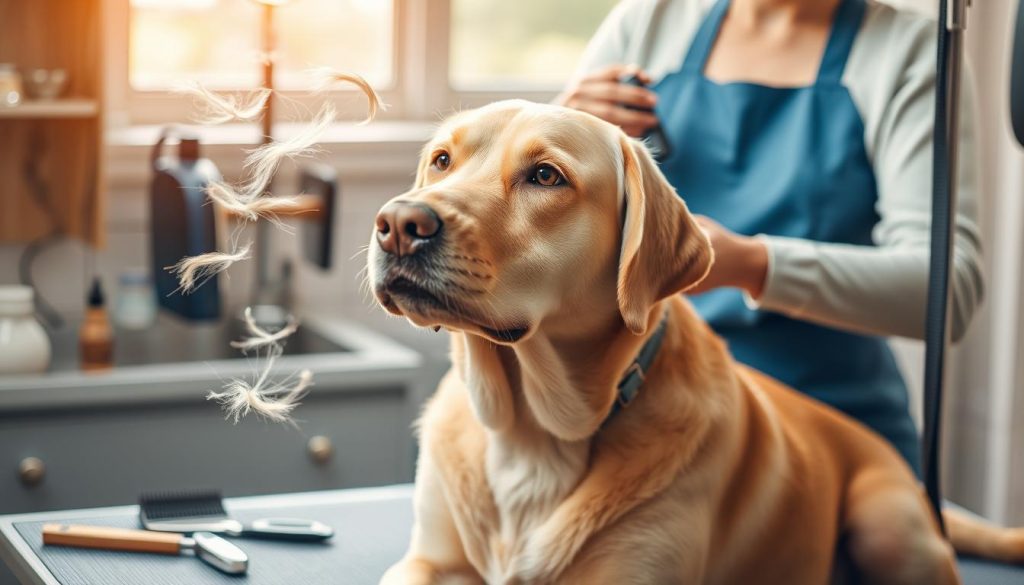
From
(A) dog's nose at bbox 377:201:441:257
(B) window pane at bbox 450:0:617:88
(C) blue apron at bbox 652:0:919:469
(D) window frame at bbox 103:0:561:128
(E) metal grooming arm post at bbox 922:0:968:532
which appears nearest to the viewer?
(A) dog's nose at bbox 377:201:441:257

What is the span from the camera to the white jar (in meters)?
1.99

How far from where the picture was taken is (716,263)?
1.40 meters

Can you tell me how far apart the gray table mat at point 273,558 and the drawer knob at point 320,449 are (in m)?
0.73

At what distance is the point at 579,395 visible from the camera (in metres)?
1.11

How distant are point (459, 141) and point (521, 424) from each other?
25 centimetres

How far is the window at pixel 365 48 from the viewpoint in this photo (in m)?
2.56

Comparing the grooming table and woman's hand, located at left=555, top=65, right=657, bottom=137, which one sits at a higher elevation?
woman's hand, located at left=555, top=65, right=657, bottom=137

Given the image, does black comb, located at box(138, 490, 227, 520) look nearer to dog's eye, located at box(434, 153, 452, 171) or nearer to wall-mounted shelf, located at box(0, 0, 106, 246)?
dog's eye, located at box(434, 153, 452, 171)

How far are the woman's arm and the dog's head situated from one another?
434mm

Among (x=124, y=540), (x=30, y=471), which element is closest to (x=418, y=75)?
(x=30, y=471)

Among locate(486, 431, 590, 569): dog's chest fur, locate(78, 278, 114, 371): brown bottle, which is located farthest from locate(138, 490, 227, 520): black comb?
locate(78, 278, 114, 371): brown bottle

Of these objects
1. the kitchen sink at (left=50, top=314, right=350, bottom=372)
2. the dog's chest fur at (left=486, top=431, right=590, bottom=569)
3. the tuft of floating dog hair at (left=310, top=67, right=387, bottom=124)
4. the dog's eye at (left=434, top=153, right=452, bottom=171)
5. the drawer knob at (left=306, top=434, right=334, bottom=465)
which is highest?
the tuft of floating dog hair at (left=310, top=67, right=387, bottom=124)

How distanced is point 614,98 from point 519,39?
4.65 ft

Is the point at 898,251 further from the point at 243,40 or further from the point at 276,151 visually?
the point at 243,40
